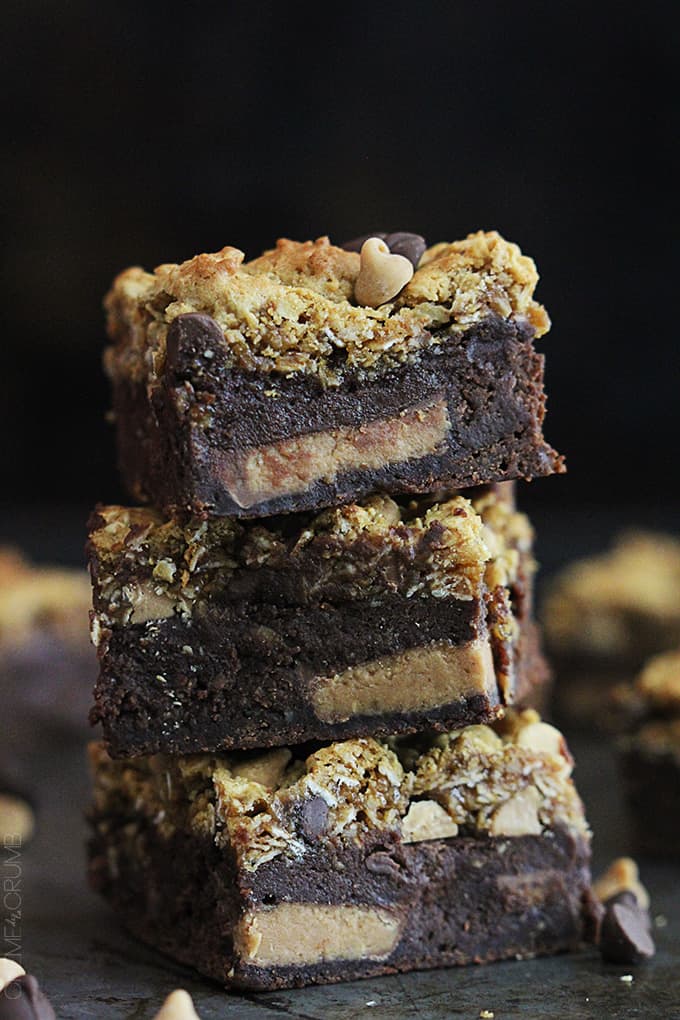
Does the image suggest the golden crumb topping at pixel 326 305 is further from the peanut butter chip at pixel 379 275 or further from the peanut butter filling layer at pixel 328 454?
the peanut butter filling layer at pixel 328 454

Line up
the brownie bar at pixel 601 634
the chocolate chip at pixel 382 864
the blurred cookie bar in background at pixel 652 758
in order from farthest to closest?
the brownie bar at pixel 601 634 → the blurred cookie bar in background at pixel 652 758 → the chocolate chip at pixel 382 864

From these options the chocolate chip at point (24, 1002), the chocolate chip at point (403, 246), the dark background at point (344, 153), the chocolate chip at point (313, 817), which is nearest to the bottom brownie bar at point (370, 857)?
the chocolate chip at point (313, 817)

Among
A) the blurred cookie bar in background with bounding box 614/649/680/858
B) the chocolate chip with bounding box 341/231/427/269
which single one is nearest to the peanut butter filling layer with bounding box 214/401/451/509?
the chocolate chip with bounding box 341/231/427/269

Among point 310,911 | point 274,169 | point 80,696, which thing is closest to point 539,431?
point 310,911

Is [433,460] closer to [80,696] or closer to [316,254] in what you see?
[316,254]

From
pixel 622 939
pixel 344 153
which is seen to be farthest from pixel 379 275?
pixel 344 153

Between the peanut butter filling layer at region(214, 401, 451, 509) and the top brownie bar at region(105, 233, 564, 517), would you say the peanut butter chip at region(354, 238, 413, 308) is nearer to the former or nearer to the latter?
the top brownie bar at region(105, 233, 564, 517)

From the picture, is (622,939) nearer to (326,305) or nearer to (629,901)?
(629,901)
